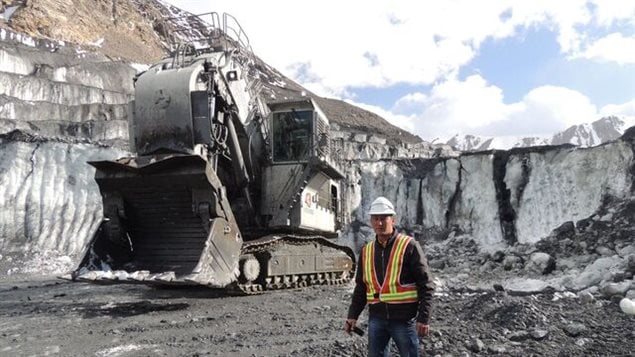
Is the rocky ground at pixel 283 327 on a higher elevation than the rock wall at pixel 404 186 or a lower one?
lower

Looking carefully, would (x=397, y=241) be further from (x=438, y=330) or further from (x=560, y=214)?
(x=560, y=214)

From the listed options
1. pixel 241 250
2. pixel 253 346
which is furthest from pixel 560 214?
pixel 253 346

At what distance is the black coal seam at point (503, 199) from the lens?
19938mm

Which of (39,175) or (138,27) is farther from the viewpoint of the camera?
(138,27)

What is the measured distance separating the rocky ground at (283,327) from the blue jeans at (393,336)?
129 centimetres

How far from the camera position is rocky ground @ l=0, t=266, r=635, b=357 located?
4602 millimetres

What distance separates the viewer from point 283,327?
577 centimetres

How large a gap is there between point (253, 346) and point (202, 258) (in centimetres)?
157

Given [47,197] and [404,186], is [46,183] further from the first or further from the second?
[404,186]

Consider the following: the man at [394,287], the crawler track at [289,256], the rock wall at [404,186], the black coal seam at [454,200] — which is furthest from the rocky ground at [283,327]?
the black coal seam at [454,200]

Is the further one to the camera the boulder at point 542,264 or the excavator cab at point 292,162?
the boulder at point 542,264

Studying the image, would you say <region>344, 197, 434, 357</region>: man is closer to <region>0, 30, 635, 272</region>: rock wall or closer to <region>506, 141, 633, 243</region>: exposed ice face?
<region>0, 30, 635, 272</region>: rock wall

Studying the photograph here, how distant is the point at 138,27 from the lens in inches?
2395

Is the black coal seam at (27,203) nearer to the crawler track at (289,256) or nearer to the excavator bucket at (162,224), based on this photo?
the crawler track at (289,256)
